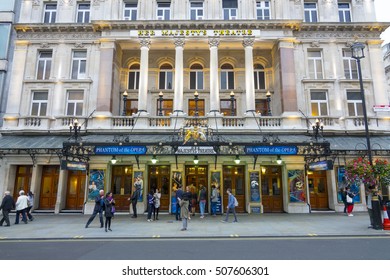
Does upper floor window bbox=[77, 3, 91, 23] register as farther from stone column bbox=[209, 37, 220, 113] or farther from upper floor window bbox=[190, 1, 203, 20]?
stone column bbox=[209, 37, 220, 113]

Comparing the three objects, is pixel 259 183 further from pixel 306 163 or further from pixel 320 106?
pixel 320 106

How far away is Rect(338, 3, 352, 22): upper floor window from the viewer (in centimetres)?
2278

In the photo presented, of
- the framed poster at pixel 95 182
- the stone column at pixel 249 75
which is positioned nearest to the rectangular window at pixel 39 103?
the framed poster at pixel 95 182

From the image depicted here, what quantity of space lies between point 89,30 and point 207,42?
32.6 feet

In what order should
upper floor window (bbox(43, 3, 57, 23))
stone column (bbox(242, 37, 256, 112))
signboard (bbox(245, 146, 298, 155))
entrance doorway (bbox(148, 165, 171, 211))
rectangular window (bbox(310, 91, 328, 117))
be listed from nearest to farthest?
signboard (bbox(245, 146, 298, 155)) < entrance doorway (bbox(148, 165, 171, 211)) < stone column (bbox(242, 37, 256, 112)) < rectangular window (bbox(310, 91, 328, 117)) < upper floor window (bbox(43, 3, 57, 23))

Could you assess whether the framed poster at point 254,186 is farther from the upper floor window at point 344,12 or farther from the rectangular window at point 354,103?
the upper floor window at point 344,12

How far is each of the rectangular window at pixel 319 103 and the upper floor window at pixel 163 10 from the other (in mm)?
13859

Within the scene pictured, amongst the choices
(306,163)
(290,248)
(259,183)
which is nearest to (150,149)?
(259,183)

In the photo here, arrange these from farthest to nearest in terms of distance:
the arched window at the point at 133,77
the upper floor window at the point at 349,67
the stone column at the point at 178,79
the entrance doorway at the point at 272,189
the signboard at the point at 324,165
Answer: the arched window at the point at 133,77 → the upper floor window at the point at 349,67 → the stone column at the point at 178,79 → the entrance doorway at the point at 272,189 → the signboard at the point at 324,165

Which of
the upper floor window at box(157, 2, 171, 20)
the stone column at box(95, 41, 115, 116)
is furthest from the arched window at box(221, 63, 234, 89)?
the stone column at box(95, 41, 115, 116)

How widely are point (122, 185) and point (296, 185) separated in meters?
12.9

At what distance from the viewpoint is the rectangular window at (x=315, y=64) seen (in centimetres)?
2191

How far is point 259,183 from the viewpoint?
63.8 ft

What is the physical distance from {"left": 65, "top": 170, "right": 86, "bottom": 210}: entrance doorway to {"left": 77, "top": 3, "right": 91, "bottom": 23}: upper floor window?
13.1 m
